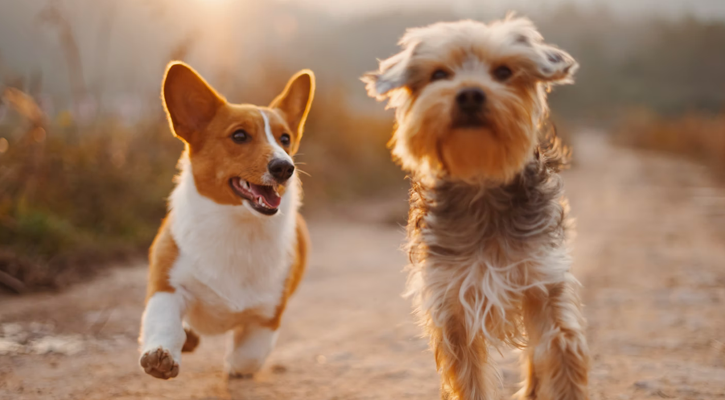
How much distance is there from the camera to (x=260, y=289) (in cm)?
391

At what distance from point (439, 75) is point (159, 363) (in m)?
2.08

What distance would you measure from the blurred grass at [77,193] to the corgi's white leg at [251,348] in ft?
4.81

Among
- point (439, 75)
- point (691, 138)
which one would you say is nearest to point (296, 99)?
point (439, 75)

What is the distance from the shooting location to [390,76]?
10.0 ft

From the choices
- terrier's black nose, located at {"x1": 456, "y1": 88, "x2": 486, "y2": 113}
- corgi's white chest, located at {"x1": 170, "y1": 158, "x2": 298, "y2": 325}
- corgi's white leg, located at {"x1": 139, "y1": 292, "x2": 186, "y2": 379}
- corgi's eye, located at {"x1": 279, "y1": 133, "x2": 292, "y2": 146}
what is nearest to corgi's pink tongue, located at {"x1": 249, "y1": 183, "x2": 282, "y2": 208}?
corgi's white chest, located at {"x1": 170, "y1": 158, "x2": 298, "y2": 325}

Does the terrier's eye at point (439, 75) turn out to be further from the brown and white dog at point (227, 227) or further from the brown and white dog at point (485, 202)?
the brown and white dog at point (227, 227)

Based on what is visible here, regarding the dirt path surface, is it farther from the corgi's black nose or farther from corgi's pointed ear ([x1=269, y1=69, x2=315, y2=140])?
corgi's pointed ear ([x1=269, y1=69, x2=315, y2=140])

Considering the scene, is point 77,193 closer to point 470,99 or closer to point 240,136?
point 240,136

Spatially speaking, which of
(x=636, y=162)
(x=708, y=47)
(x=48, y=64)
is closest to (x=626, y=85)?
(x=708, y=47)

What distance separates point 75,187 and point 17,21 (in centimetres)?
669

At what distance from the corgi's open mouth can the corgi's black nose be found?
0.16 metres

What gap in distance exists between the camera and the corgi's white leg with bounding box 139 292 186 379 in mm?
3252

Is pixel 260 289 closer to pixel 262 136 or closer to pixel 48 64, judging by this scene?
pixel 262 136

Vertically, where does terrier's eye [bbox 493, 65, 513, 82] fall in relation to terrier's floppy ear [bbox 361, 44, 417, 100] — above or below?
above
